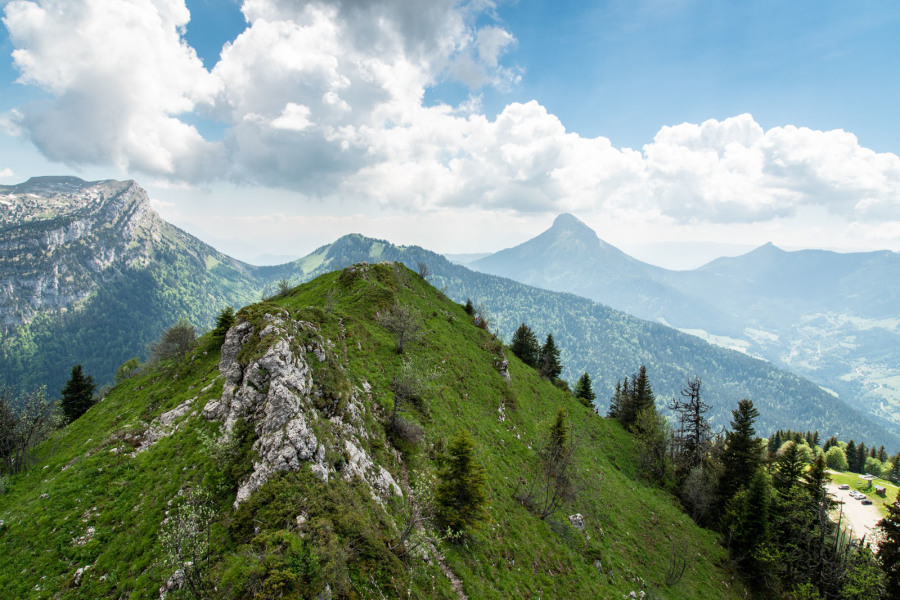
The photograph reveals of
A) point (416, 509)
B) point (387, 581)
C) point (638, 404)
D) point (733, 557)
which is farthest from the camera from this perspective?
point (638, 404)

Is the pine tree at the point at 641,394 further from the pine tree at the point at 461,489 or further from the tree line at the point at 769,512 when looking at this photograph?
the pine tree at the point at 461,489

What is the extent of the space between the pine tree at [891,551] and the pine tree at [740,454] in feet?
38.4

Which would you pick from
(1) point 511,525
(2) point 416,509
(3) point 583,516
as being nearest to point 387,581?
(2) point 416,509

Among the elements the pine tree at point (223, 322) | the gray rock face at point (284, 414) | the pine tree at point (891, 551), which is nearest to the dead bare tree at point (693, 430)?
the pine tree at point (891, 551)

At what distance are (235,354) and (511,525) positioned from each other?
27.3 m

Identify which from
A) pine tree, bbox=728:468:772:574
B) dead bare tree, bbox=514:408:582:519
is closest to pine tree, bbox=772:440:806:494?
pine tree, bbox=728:468:772:574

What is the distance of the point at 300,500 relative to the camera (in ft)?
58.5

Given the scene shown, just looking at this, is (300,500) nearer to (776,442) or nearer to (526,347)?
(526,347)

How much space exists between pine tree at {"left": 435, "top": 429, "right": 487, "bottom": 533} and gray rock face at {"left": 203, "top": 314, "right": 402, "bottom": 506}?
4.06 metres

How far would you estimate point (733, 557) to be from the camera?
41594mm

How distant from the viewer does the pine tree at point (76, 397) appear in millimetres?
58938

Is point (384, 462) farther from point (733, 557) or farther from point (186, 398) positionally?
point (733, 557)

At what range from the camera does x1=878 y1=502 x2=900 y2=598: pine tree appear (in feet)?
109

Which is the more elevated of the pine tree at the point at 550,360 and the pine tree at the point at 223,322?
the pine tree at the point at 223,322
